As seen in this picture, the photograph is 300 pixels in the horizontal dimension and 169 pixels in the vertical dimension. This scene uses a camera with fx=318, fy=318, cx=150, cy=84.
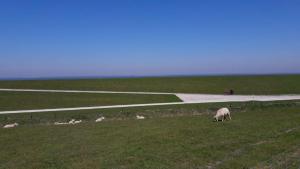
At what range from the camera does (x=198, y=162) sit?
44.0ft

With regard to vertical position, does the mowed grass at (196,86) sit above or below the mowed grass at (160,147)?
above

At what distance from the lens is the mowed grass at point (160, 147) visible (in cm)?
1351

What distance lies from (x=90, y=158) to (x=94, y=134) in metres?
6.95

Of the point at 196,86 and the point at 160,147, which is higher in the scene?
the point at 196,86

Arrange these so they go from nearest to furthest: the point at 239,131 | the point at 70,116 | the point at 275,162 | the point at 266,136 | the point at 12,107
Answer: the point at 275,162
the point at 266,136
the point at 239,131
the point at 70,116
the point at 12,107

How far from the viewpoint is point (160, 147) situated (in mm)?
16406

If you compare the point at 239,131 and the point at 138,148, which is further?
the point at 239,131

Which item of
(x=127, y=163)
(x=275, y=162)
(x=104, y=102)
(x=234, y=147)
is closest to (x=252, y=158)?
(x=275, y=162)

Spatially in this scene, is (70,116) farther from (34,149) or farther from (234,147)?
(234,147)

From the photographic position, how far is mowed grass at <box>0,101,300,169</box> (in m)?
13.5

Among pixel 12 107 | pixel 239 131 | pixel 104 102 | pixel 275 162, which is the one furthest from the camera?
pixel 104 102

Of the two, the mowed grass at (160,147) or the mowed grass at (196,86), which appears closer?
the mowed grass at (160,147)

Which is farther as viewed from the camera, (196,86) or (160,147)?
(196,86)

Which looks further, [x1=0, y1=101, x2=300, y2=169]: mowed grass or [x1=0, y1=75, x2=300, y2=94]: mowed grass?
Answer: [x1=0, y1=75, x2=300, y2=94]: mowed grass
